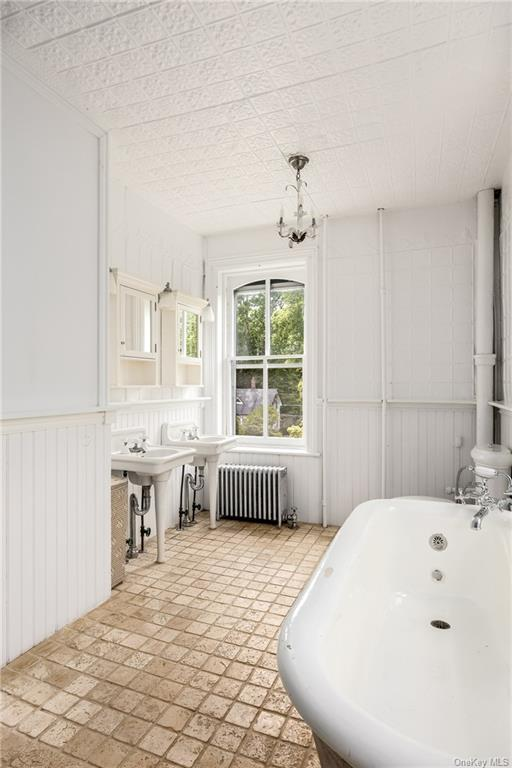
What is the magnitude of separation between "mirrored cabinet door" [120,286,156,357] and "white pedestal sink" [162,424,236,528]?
798 mm

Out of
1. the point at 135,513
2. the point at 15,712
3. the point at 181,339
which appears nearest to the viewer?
the point at 15,712

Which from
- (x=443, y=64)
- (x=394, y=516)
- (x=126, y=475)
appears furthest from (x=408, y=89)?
(x=126, y=475)

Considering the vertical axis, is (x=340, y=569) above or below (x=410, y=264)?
below

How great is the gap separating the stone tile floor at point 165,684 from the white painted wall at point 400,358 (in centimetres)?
132

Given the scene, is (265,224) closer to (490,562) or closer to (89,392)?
(89,392)

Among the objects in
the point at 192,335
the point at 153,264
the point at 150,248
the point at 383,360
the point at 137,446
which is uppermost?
the point at 150,248

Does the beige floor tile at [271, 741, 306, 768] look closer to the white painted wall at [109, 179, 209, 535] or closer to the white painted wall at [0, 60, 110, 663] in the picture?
the white painted wall at [0, 60, 110, 663]

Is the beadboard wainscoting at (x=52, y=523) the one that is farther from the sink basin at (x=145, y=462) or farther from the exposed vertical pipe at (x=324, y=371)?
the exposed vertical pipe at (x=324, y=371)

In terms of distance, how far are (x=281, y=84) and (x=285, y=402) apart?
114 inches

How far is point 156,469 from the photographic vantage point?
3.03 metres

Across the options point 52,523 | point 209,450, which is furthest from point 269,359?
point 52,523

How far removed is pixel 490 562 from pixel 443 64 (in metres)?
2.49

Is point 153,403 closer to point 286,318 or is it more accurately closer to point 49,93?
point 286,318

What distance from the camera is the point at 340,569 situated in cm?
186
